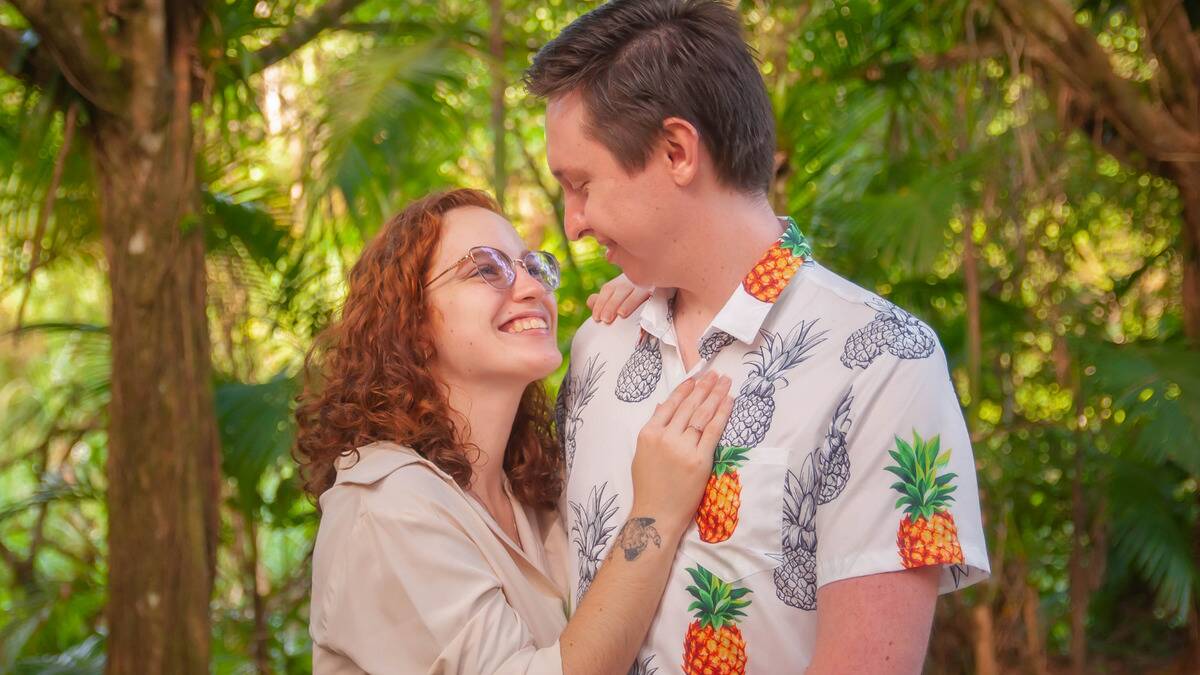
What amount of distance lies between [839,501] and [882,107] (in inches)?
86.5

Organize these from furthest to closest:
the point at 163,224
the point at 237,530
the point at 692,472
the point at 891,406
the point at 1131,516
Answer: the point at 237,530 → the point at 1131,516 → the point at 163,224 → the point at 692,472 → the point at 891,406

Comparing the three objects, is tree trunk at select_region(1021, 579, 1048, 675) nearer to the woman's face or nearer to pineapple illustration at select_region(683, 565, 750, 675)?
the woman's face

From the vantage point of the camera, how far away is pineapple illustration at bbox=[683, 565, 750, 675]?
145 centimetres

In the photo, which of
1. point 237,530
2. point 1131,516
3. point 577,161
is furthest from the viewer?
point 237,530

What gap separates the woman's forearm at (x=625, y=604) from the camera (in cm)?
149

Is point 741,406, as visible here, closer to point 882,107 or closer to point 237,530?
point 882,107

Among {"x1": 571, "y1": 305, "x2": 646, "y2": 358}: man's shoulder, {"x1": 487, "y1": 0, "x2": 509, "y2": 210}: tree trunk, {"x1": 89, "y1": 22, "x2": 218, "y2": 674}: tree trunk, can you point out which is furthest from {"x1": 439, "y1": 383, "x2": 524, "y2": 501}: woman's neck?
{"x1": 487, "y1": 0, "x2": 509, "y2": 210}: tree trunk

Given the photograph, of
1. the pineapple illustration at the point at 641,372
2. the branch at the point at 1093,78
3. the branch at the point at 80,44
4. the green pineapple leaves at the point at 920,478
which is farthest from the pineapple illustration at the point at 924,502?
the branch at the point at 1093,78

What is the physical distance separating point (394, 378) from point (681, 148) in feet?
1.97

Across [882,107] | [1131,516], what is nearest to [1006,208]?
[882,107]

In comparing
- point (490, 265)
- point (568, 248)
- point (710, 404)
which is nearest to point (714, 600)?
point (710, 404)

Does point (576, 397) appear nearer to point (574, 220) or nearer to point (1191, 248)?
point (574, 220)

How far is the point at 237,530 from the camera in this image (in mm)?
4434

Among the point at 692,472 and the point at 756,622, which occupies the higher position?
the point at 692,472
